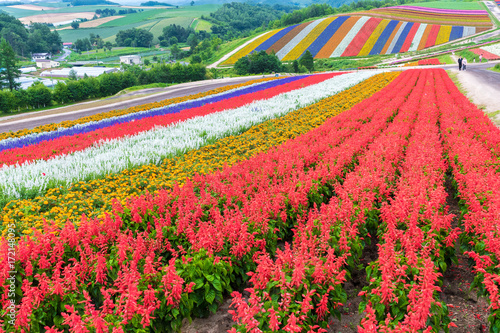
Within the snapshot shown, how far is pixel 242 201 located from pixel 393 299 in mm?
3402

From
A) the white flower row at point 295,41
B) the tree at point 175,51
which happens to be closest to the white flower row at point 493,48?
the white flower row at point 295,41

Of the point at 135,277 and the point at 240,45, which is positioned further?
the point at 240,45

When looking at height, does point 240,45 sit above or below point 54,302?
above

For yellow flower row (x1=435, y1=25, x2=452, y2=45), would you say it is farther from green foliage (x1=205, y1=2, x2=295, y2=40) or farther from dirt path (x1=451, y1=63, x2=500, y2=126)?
green foliage (x1=205, y1=2, x2=295, y2=40)

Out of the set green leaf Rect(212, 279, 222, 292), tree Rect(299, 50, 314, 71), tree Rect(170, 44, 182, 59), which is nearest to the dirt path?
green leaf Rect(212, 279, 222, 292)

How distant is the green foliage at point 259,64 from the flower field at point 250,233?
60.2m

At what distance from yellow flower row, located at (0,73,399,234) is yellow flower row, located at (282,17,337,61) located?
76.9m

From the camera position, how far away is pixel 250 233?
506 cm

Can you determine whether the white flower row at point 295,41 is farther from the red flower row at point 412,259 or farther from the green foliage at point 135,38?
the green foliage at point 135,38

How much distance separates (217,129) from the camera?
1388 cm

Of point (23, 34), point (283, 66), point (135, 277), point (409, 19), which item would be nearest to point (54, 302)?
point (135, 277)

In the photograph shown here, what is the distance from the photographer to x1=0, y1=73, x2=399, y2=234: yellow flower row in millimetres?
6465

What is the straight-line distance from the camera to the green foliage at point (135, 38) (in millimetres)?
168000

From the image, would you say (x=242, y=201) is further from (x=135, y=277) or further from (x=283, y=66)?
(x=283, y=66)
